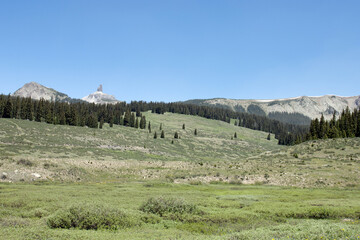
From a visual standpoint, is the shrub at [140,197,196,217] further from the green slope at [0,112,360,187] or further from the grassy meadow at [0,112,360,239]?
the green slope at [0,112,360,187]

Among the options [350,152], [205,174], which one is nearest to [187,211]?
[205,174]

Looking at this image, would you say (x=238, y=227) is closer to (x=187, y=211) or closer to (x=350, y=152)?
(x=187, y=211)

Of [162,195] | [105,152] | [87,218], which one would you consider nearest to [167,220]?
[87,218]

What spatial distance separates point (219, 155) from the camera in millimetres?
122812

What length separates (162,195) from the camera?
2488 centimetres

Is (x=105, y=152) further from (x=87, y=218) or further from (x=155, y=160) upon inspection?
(x=87, y=218)

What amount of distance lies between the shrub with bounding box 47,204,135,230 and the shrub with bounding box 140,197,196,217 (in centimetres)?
401

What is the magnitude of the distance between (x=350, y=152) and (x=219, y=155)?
55712 millimetres

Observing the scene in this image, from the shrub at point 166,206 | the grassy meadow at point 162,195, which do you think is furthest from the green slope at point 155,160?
the shrub at point 166,206

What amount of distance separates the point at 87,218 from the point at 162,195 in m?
10.8

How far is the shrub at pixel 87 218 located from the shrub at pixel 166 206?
4.01 m

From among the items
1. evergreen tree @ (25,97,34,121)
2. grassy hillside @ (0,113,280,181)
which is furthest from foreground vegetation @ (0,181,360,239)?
evergreen tree @ (25,97,34,121)

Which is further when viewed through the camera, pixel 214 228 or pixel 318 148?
pixel 318 148

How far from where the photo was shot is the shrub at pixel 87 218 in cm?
1459
